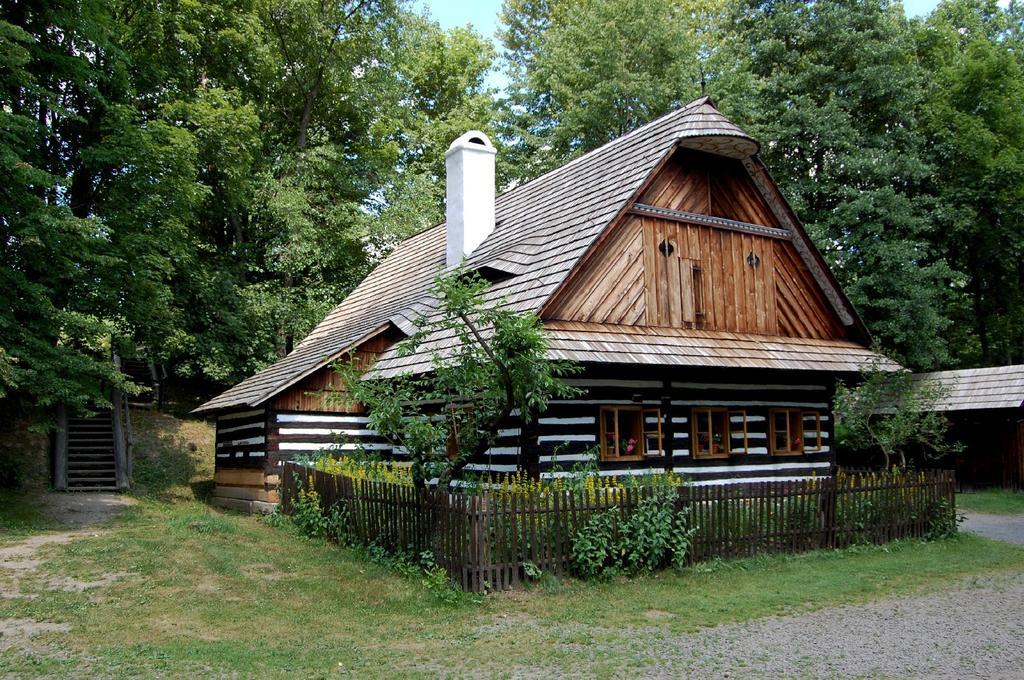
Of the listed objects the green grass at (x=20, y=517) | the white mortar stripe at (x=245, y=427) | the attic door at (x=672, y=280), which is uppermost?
the attic door at (x=672, y=280)

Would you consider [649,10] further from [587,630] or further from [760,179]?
[587,630]

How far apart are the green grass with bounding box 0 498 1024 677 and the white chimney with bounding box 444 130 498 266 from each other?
7.76 metres

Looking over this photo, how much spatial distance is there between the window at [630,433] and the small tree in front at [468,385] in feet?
11.4

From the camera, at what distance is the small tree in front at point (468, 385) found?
364 inches

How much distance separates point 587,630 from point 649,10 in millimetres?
29767

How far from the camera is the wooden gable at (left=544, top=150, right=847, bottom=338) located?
13703mm

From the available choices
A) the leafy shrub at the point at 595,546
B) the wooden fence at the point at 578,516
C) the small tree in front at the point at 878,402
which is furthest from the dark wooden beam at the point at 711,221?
the leafy shrub at the point at 595,546

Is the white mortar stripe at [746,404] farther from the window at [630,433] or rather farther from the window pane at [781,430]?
the window at [630,433]

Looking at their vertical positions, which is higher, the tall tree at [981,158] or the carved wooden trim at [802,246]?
the tall tree at [981,158]

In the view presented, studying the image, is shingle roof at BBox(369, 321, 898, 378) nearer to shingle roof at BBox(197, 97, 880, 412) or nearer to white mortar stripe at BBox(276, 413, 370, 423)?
shingle roof at BBox(197, 97, 880, 412)

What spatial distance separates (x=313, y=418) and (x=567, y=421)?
6.21 metres

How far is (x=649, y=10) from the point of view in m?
32.6

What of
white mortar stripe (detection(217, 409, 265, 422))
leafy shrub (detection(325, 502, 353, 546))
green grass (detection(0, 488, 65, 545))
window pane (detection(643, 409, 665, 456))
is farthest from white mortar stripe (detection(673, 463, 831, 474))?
green grass (detection(0, 488, 65, 545))

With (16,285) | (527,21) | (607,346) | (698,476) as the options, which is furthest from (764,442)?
(527,21)
